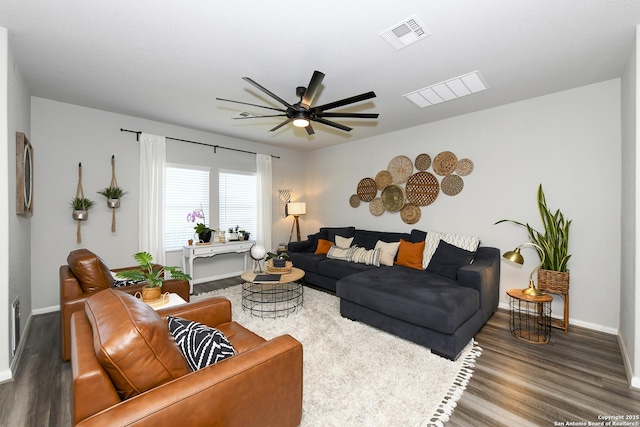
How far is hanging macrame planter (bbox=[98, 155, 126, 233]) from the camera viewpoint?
4016mm

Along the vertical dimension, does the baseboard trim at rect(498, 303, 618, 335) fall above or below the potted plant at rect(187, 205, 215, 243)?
below

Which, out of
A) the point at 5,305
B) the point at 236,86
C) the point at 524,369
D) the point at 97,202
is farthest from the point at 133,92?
the point at 524,369

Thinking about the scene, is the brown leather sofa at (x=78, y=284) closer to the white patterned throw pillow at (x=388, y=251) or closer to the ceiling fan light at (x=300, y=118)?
the ceiling fan light at (x=300, y=118)

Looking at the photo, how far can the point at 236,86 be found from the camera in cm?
318

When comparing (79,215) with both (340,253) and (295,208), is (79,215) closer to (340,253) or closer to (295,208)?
(295,208)

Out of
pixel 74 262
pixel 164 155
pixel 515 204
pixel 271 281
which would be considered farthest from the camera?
pixel 164 155

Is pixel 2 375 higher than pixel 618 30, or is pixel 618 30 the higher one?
pixel 618 30

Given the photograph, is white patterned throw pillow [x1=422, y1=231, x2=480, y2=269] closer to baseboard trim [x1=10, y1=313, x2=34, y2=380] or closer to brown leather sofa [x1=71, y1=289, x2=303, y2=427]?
brown leather sofa [x1=71, y1=289, x2=303, y2=427]

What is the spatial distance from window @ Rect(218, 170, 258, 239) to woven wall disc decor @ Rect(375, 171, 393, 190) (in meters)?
2.51

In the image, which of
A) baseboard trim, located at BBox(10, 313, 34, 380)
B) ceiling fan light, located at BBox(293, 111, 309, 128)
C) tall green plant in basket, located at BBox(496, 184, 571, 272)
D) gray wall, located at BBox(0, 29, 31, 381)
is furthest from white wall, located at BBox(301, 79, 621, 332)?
baseboard trim, located at BBox(10, 313, 34, 380)

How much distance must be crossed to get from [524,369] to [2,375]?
423cm

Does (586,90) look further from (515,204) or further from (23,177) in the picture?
(23,177)

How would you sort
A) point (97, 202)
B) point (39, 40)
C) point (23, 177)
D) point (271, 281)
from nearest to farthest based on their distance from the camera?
point (39, 40), point (23, 177), point (271, 281), point (97, 202)

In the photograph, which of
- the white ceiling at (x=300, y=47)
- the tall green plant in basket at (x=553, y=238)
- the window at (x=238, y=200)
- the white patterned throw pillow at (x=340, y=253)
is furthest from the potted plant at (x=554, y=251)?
the window at (x=238, y=200)
